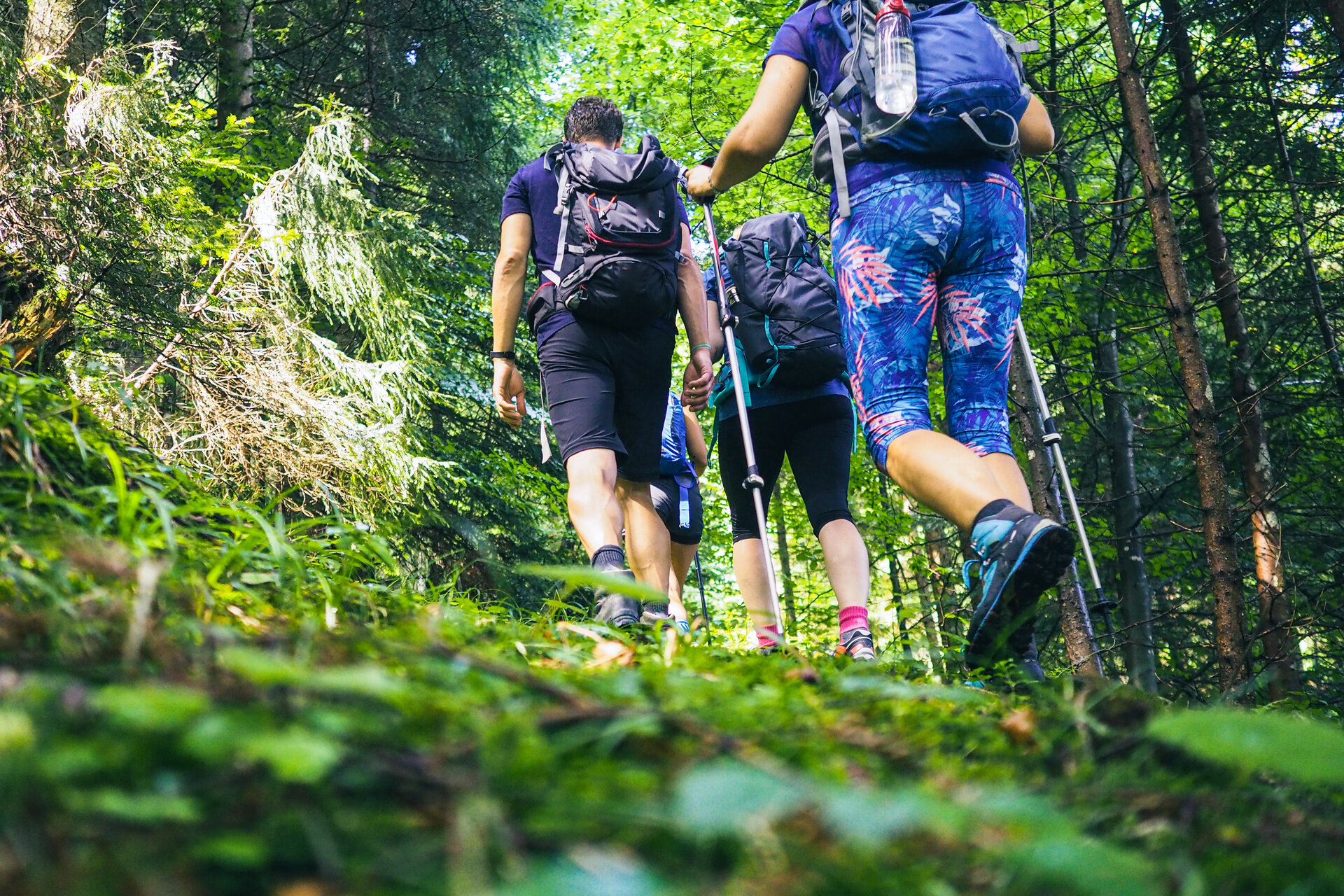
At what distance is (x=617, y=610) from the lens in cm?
343

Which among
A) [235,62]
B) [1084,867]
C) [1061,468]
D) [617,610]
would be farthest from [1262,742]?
[235,62]

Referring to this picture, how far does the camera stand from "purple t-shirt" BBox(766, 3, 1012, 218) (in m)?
3.30

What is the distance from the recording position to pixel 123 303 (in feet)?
19.0

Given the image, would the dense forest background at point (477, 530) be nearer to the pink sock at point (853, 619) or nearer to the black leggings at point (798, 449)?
the pink sock at point (853, 619)

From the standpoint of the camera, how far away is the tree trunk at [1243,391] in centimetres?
605

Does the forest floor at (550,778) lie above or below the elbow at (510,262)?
below

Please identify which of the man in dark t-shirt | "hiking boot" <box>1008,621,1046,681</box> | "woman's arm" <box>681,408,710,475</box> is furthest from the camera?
"woman's arm" <box>681,408,710,475</box>

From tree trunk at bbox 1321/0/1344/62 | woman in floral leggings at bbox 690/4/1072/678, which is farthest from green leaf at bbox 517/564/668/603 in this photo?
tree trunk at bbox 1321/0/1344/62

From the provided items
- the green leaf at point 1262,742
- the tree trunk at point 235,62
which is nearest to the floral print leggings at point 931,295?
the green leaf at point 1262,742

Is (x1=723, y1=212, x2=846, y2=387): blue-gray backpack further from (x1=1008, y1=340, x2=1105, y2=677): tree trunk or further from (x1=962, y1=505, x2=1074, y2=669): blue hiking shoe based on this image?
(x1=962, y1=505, x2=1074, y2=669): blue hiking shoe

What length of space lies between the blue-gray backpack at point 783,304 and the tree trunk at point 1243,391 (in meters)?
2.27

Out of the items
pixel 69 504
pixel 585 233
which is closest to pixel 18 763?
pixel 69 504

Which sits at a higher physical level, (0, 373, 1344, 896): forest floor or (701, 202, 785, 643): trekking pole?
(701, 202, 785, 643): trekking pole

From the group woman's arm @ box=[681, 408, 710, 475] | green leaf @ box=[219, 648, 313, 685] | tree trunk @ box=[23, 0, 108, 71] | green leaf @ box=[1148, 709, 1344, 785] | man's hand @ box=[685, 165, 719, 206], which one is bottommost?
green leaf @ box=[1148, 709, 1344, 785]
